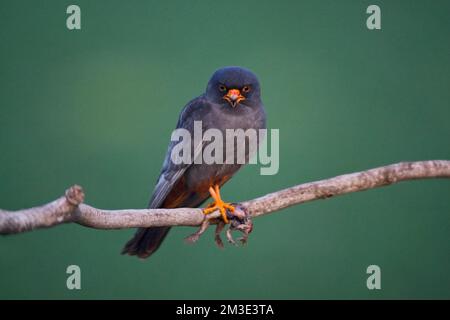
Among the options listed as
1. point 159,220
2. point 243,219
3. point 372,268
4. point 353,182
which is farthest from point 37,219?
point 372,268

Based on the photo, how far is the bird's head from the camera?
3.39m

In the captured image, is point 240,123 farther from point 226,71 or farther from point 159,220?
point 159,220

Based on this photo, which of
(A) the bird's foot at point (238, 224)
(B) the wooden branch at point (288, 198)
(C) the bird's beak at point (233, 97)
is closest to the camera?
(B) the wooden branch at point (288, 198)

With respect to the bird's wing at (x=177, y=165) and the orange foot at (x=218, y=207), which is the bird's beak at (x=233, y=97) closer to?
the bird's wing at (x=177, y=165)

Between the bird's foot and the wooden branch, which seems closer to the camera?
the wooden branch

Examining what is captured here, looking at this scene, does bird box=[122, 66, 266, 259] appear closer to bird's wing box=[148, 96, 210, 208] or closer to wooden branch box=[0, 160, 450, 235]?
bird's wing box=[148, 96, 210, 208]

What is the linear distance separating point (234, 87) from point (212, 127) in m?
0.25

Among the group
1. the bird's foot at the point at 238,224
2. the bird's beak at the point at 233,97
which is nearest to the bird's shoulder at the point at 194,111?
the bird's beak at the point at 233,97

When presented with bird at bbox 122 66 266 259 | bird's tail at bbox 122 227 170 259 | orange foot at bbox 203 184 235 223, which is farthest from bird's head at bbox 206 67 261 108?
bird's tail at bbox 122 227 170 259

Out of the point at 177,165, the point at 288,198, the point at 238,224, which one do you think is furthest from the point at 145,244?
the point at 288,198

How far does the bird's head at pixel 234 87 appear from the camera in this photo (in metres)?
3.39

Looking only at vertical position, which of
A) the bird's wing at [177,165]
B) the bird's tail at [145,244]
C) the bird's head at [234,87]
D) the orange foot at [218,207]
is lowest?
the bird's tail at [145,244]

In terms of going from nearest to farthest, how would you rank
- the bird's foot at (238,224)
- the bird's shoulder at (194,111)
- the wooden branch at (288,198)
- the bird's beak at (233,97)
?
the wooden branch at (288,198) < the bird's foot at (238,224) < the bird's beak at (233,97) < the bird's shoulder at (194,111)

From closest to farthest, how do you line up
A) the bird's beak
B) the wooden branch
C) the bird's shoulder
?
1. the wooden branch
2. the bird's beak
3. the bird's shoulder
